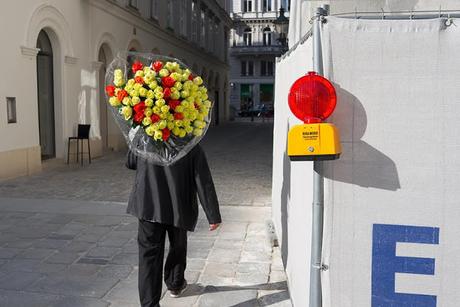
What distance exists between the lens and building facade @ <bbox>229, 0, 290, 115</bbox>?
6234cm

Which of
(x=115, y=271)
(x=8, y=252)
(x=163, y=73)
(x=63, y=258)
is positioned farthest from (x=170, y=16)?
(x=163, y=73)

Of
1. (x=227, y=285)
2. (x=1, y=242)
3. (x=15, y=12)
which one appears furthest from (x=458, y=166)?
(x=15, y=12)

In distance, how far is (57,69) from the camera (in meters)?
12.8

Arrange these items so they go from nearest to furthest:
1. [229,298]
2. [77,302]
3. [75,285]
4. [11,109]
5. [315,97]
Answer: [315,97], [77,302], [229,298], [75,285], [11,109]

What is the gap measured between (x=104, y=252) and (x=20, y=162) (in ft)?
20.3

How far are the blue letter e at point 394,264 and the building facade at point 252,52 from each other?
5948 centimetres

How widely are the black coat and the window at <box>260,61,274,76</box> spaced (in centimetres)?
6001

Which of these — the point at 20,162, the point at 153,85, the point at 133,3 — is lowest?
the point at 20,162

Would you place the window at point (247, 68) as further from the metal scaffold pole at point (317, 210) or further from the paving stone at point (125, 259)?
the metal scaffold pole at point (317, 210)

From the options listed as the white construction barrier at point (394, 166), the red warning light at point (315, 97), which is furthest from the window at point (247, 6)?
the red warning light at point (315, 97)

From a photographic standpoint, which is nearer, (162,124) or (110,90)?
(162,124)

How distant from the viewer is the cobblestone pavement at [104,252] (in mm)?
4285

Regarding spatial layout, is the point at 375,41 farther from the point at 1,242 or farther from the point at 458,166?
the point at 1,242

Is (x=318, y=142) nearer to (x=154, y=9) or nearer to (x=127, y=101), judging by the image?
(x=127, y=101)
